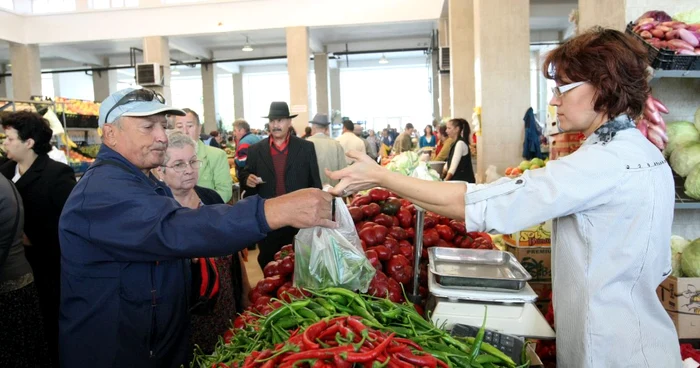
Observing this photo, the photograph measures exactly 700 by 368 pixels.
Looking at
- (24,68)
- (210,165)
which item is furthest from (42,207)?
(24,68)

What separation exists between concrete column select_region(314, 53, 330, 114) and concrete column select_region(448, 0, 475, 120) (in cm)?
946

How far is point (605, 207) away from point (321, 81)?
19785 mm

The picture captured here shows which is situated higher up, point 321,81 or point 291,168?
point 321,81

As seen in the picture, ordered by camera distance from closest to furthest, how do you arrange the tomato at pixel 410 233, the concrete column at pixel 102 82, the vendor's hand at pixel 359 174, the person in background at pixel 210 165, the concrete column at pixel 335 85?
the vendor's hand at pixel 359 174 → the tomato at pixel 410 233 → the person in background at pixel 210 165 → the concrete column at pixel 102 82 → the concrete column at pixel 335 85

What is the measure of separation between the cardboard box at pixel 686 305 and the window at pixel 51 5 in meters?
18.0

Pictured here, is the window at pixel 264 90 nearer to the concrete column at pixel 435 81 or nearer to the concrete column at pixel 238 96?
the concrete column at pixel 238 96

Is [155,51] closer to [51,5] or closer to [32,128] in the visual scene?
[51,5]

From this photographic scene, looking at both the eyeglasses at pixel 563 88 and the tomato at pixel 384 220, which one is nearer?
the eyeglasses at pixel 563 88

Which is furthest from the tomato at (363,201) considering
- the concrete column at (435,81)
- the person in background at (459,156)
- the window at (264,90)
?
the window at (264,90)

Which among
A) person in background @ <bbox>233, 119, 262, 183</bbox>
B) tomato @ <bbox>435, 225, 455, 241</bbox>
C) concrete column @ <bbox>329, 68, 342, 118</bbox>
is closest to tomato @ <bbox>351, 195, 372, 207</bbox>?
tomato @ <bbox>435, 225, 455, 241</bbox>

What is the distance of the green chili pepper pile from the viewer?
4.37 ft

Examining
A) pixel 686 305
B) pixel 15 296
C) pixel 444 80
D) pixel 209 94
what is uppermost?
pixel 209 94

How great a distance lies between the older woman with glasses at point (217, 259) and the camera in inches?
103

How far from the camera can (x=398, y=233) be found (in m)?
2.96
